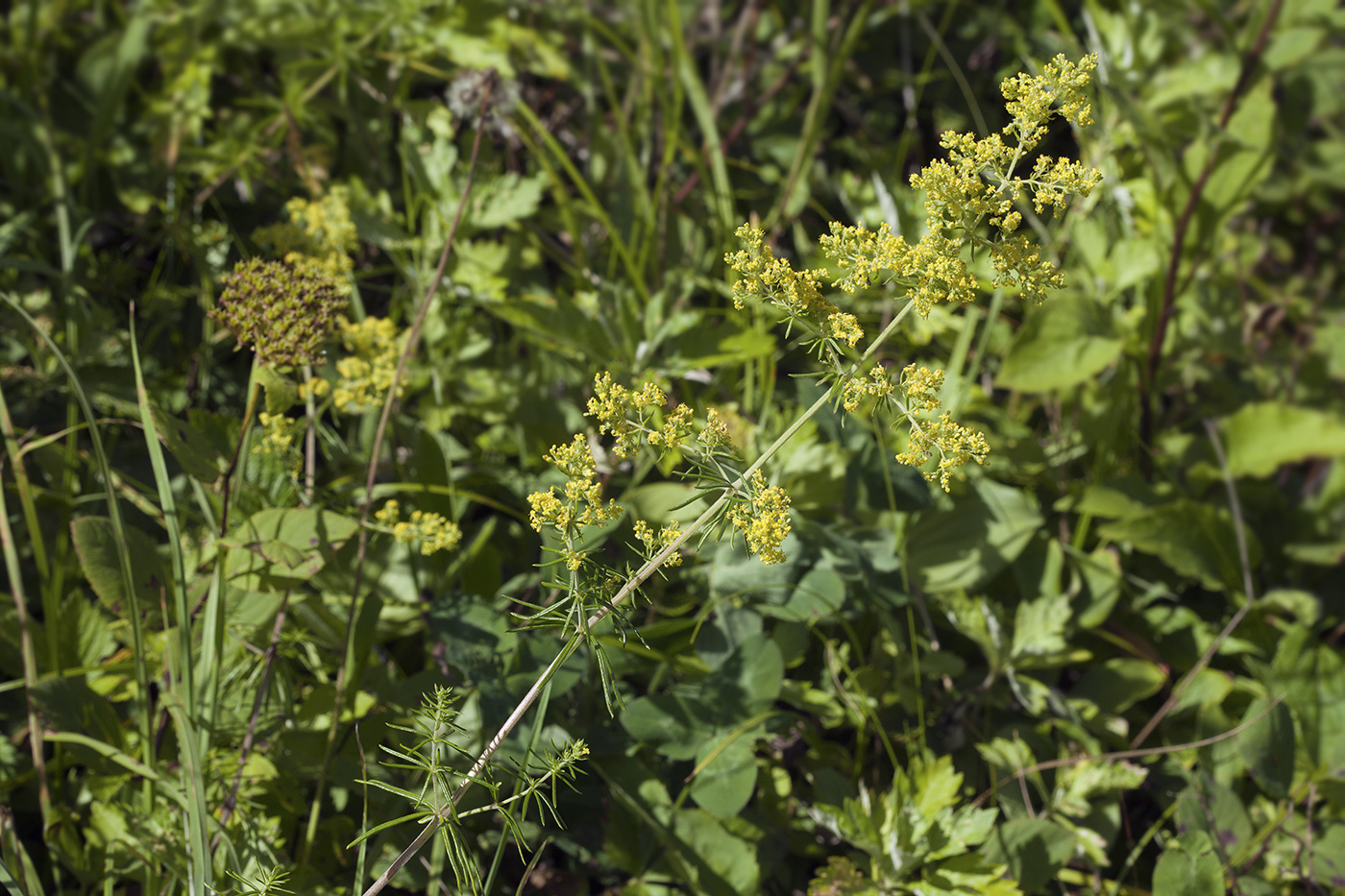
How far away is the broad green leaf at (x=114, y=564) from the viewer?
1831 mm

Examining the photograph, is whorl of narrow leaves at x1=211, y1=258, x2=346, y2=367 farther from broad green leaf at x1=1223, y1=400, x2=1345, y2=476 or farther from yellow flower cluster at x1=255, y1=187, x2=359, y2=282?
broad green leaf at x1=1223, y1=400, x2=1345, y2=476

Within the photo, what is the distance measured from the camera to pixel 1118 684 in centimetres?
248

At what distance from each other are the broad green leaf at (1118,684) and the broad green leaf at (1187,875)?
1.56ft

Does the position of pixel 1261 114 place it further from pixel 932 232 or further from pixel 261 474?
pixel 261 474

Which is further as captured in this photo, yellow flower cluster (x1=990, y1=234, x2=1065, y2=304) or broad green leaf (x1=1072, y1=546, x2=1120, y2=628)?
broad green leaf (x1=1072, y1=546, x2=1120, y2=628)

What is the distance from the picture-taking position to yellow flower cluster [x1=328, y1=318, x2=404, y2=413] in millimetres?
2078

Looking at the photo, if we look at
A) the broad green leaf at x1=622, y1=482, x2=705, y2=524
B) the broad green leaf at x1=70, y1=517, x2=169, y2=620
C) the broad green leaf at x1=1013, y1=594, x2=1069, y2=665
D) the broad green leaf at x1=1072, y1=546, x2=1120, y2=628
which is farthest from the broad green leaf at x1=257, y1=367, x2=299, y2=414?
the broad green leaf at x1=1072, y1=546, x2=1120, y2=628

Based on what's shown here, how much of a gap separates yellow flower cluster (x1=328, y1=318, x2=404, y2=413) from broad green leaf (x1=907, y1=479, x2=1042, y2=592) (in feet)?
4.59

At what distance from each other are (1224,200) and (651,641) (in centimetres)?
223

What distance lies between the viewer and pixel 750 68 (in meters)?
3.38

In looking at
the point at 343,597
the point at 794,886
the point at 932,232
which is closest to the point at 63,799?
the point at 343,597

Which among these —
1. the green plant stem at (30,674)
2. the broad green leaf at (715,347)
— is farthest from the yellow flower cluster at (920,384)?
the green plant stem at (30,674)

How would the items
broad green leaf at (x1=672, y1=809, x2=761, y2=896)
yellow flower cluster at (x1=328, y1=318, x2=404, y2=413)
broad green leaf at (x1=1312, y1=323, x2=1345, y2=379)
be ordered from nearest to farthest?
broad green leaf at (x1=672, y1=809, x2=761, y2=896)
yellow flower cluster at (x1=328, y1=318, x2=404, y2=413)
broad green leaf at (x1=1312, y1=323, x2=1345, y2=379)

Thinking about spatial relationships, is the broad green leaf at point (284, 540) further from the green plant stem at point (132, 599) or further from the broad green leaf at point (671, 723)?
the broad green leaf at point (671, 723)
